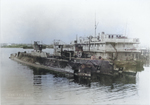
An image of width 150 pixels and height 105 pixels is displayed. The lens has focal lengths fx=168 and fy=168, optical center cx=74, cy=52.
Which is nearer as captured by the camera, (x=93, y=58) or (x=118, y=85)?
(x=118, y=85)

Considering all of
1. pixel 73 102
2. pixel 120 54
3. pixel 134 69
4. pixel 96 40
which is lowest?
pixel 73 102

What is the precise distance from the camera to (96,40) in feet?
37.4

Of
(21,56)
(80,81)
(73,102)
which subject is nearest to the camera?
(73,102)

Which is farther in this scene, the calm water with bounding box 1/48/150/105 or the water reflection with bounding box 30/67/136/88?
the water reflection with bounding box 30/67/136/88

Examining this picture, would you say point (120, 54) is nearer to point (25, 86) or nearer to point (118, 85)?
point (118, 85)

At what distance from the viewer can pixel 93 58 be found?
33.3 ft

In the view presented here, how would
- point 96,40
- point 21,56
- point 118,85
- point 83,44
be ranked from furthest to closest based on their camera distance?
point 21,56, point 83,44, point 96,40, point 118,85

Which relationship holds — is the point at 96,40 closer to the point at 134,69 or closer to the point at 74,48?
the point at 74,48

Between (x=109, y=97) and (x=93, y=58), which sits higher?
(x=93, y=58)

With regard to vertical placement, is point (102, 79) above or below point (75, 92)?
above

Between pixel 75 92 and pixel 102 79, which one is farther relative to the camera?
pixel 102 79

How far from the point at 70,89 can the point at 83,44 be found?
16.9 ft

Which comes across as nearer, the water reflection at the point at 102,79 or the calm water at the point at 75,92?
the calm water at the point at 75,92

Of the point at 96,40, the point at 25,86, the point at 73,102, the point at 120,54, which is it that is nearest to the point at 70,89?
the point at 73,102
